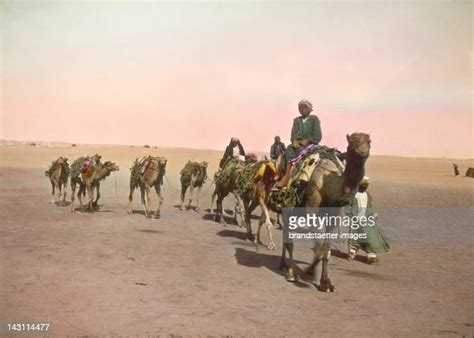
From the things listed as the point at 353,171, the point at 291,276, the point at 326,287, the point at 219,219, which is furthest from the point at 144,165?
the point at 353,171

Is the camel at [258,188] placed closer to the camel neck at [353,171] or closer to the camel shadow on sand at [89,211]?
the camel neck at [353,171]

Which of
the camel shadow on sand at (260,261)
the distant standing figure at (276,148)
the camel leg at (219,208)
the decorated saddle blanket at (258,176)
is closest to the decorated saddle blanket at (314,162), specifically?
the camel shadow on sand at (260,261)

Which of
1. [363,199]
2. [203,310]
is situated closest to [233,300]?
[203,310]

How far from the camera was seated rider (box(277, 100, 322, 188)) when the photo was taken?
29.5ft

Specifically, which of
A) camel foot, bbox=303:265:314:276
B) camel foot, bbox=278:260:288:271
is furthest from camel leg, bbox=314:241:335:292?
camel foot, bbox=278:260:288:271

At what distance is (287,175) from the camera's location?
29.2 ft

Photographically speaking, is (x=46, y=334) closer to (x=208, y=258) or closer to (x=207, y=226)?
(x=208, y=258)

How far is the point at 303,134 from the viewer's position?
9.07 meters

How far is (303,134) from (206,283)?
11.7ft

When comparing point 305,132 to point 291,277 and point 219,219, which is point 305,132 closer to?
point 291,277

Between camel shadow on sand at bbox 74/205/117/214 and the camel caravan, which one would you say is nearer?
the camel caravan

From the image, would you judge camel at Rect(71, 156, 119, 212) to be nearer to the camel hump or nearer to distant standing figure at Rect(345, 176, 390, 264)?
distant standing figure at Rect(345, 176, 390, 264)

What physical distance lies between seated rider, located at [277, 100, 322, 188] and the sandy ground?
7.84 feet

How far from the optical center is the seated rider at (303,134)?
29.5ft
